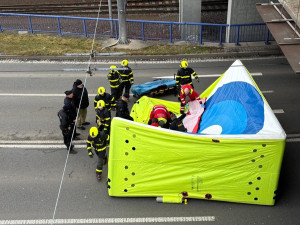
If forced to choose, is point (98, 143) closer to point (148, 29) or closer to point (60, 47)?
point (60, 47)

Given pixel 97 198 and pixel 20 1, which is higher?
pixel 20 1

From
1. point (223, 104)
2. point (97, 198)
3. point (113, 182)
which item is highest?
point (223, 104)

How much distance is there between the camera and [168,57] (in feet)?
51.7

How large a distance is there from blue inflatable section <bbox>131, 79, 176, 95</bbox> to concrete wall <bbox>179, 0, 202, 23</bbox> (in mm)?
6460

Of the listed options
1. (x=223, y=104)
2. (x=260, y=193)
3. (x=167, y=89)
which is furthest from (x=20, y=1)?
(x=260, y=193)

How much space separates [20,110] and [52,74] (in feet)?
10.1

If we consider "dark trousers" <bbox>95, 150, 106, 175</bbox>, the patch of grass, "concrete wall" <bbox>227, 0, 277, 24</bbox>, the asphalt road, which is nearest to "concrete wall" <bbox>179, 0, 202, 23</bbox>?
"concrete wall" <bbox>227, 0, 277, 24</bbox>

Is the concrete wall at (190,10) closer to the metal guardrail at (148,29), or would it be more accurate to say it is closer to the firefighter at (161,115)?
the metal guardrail at (148,29)

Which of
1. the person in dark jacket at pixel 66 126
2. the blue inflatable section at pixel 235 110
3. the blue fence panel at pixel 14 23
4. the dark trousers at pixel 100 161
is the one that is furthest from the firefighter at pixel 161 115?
the blue fence panel at pixel 14 23

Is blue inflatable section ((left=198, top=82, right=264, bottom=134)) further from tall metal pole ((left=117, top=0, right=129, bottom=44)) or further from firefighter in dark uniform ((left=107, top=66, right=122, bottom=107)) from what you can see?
tall metal pole ((left=117, top=0, right=129, bottom=44))

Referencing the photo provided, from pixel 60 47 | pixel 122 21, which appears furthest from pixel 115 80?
pixel 60 47

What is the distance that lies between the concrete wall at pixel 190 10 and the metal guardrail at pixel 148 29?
0.53 meters

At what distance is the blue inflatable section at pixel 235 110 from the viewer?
7.57 metres

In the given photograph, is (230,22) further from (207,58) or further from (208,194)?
(208,194)
